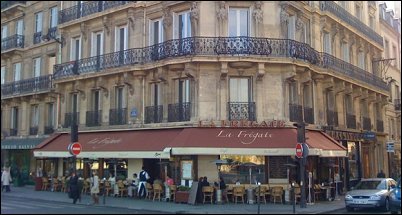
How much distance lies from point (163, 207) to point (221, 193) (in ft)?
9.13

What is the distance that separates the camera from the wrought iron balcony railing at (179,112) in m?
21.3

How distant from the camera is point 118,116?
79.7ft

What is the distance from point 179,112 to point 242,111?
292 centimetres

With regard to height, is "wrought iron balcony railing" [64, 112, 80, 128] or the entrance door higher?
"wrought iron balcony railing" [64, 112, 80, 128]

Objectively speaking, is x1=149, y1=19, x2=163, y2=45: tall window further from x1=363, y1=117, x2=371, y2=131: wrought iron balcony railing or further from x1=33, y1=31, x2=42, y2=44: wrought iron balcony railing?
x1=363, y1=117, x2=371, y2=131: wrought iron balcony railing

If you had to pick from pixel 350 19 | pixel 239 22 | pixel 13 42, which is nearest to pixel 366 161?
Result: pixel 350 19

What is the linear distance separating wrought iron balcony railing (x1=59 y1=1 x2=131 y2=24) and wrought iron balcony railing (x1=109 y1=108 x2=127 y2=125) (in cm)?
561

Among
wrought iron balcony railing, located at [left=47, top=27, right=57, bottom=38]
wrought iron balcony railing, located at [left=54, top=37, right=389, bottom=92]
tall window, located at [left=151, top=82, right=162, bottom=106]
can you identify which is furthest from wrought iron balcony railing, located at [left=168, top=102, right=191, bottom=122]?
wrought iron balcony railing, located at [left=47, top=27, right=57, bottom=38]

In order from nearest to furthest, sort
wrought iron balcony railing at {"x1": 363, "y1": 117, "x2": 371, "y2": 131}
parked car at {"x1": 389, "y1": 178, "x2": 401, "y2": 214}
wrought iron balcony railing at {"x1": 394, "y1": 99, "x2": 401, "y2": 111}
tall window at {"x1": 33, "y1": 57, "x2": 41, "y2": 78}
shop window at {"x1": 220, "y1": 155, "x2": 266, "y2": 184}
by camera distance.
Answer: parked car at {"x1": 389, "y1": 178, "x2": 401, "y2": 214}
shop window at {"x1": 220, "y1": 155, "x2": 266, "y2": 184}
wrought iron balcony railing at {"x1": 363, "y1": 117, "x2": 371, "y2": 131}
tall window at {"x1": 33, "y1": 57, "x2": 41, "y2": 78}
wrought iron balcony railing at {"x1": 394, "y1": 99, "x2": 401, "y2": 111}

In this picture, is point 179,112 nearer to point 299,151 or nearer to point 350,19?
point 299,151

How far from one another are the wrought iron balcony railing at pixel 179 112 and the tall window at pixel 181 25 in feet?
10.7

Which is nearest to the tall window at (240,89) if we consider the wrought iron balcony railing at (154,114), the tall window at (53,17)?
the wrought iron balcony railing at (154,114)

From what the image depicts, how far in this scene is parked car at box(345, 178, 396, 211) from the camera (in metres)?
16.9

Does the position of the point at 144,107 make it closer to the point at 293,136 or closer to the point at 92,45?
the point at 92,45
